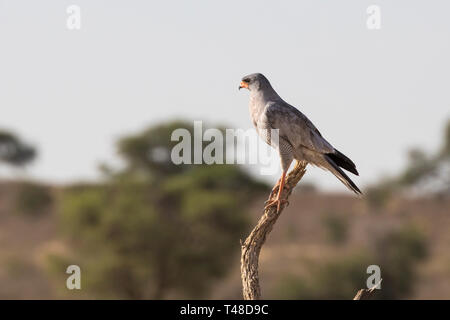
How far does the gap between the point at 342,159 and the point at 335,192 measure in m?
54.2

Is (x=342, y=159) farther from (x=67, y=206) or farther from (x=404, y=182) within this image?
(x=404, y=182)

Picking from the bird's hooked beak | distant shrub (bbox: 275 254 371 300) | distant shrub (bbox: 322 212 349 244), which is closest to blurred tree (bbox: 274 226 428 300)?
distant shrub (bbox: 275 254 371 300)

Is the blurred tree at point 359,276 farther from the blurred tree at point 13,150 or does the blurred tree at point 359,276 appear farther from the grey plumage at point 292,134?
the blurred tree at point 13,150

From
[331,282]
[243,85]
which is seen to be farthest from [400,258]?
[243,85]

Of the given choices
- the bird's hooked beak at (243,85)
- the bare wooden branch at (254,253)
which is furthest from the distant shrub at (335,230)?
the bare wooden branch at (254,253)

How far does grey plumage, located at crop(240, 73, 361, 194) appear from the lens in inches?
400

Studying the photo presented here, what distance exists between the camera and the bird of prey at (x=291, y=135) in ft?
33.4

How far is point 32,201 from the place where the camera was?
183 feet

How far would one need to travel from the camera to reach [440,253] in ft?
164

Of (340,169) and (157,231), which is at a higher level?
(157,231)

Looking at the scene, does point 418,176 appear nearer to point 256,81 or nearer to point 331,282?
point 331,282

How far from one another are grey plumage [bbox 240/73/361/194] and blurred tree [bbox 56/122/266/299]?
77.7 ft

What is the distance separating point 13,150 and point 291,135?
53.8m

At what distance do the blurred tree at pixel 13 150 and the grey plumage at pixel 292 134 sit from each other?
53195mm
